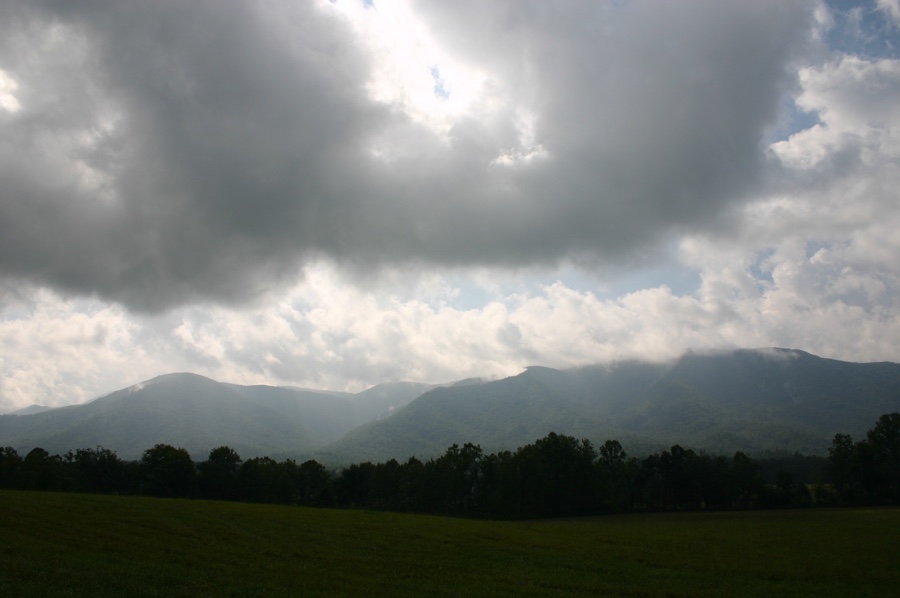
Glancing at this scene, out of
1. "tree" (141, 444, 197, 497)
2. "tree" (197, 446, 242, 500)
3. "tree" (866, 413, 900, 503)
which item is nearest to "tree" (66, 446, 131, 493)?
"tree" (141, 444, 197, 497)

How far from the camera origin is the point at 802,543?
158ft

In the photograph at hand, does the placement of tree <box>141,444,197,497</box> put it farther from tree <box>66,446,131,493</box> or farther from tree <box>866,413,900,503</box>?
tree <box>866,413,900,503</box>

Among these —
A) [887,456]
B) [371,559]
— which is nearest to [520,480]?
[887,456]

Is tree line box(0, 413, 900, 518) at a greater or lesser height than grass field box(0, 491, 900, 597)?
lesser

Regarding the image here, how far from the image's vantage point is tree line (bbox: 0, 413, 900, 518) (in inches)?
4348

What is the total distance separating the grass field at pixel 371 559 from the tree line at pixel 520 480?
2508 inches

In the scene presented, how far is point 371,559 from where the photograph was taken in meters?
32.1

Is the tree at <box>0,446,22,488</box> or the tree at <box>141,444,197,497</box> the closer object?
the tree at <box>0,446,22,488</box>

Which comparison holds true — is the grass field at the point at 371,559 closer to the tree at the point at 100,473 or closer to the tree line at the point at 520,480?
the tree line at the point at 520,480

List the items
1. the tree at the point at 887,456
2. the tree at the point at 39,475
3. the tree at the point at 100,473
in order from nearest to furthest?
the tree at the point at 39,475
the tree at the point at 100,473
the tree at the point at 887,456

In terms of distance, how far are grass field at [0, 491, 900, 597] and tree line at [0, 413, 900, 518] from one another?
2508 inches

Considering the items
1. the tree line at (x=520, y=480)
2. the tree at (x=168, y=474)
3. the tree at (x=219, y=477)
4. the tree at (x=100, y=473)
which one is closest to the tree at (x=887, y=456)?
the tree line at (x=520, y=480)

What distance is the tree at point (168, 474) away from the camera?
104m

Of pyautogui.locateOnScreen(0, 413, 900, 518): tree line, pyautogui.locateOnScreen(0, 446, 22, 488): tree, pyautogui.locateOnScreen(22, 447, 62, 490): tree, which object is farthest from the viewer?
pyautogui.locateOnScreen(0, 413, 900, 518): tree line
